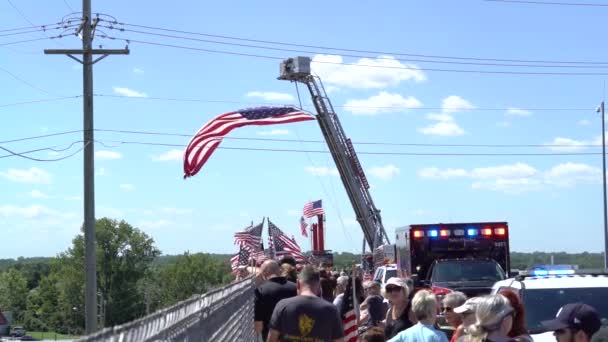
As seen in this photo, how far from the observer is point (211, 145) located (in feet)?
76.8

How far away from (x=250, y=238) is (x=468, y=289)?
29.5 feet

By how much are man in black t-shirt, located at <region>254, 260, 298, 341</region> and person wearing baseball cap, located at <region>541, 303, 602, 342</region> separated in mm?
5141

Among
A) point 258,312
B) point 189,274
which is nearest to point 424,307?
point 258,312

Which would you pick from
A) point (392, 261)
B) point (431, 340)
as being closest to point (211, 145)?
point (392, 261)

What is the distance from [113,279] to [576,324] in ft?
217

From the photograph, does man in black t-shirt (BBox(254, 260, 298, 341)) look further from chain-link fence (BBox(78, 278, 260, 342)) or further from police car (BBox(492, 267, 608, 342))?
police car (BBox(492, 267, 608, 342))

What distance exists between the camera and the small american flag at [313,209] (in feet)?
158

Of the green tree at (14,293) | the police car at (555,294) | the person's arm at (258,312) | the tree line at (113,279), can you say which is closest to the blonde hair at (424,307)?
the police car at (555,294)

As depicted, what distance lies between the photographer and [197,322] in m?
6.35

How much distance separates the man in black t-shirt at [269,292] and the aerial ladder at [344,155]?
25286 millimetres

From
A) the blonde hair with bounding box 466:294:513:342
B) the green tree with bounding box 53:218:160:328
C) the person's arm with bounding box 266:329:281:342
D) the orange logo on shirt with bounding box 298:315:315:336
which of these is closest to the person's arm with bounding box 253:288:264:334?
the person's arm with bounding box 266:329:281:342

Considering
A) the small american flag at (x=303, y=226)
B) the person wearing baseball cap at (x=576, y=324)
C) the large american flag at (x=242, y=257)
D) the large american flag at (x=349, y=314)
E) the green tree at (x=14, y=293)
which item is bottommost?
the green tree at (x=14, y=293)

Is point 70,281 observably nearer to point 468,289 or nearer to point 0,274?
point 0,274

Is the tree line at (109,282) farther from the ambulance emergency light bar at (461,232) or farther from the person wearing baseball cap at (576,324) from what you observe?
the person wearing baseball cap at (576,324)
